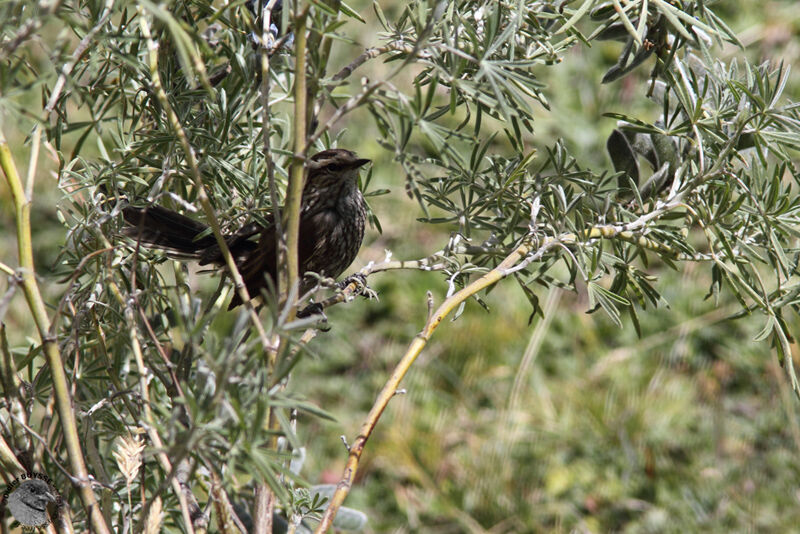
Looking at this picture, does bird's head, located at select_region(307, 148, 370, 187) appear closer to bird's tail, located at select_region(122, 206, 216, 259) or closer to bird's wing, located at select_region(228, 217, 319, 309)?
bird's wing, located at select_region(228, 217, 319, 309)

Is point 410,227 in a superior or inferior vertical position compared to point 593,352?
superior

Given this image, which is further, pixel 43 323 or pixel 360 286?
pixel 360 286

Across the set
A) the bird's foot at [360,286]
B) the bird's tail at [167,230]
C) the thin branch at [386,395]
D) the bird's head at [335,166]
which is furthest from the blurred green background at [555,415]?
the thin branch at [386,395]

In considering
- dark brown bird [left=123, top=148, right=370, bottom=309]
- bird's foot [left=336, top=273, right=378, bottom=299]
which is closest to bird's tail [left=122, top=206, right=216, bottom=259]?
dark brown bird [left=123, top=148, right=370, bottom=309]

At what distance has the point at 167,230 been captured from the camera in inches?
69.2

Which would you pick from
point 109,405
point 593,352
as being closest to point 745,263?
point 109,405

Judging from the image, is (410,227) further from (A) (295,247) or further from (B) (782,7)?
(A) (295,247)

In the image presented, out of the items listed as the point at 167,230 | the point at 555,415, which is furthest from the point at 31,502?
the point at 555,415

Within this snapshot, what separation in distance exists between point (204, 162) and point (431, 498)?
2.80 m

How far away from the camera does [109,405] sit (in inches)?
55.6

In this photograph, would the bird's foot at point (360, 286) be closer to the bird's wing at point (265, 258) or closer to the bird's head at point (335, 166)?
the bird's wing at point (265, 258)

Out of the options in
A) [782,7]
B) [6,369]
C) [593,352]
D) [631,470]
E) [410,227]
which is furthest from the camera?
[782,7]

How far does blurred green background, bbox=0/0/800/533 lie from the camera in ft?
12.4

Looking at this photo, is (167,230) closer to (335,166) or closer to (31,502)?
(335,166)
